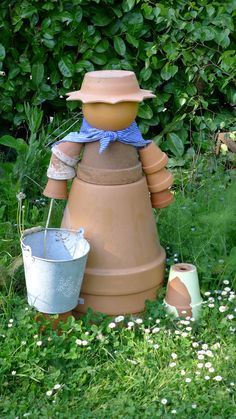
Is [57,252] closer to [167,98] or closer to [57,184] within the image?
[57,184]

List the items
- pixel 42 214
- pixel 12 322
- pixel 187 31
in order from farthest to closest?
1. pixel 187 31
2. pixel 42 214
3. pixel 12 322

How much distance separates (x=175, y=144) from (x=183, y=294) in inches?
73.9

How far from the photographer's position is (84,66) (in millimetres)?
4531

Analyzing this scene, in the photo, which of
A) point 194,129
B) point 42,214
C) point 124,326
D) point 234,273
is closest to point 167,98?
point 194,129

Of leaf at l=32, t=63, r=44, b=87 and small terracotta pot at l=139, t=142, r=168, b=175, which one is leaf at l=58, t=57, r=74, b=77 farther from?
small terracotta pot at l=139, t=142, r=168, b=175

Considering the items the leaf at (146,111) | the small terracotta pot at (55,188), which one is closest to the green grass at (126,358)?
the small terracotta pot at (55,188)

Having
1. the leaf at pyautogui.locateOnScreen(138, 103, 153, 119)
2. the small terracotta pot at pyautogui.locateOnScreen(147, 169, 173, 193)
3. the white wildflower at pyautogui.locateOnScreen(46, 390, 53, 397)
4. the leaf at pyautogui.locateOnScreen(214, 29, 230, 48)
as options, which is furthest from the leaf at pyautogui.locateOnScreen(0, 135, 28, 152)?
the white wildflower at pyautogui.locateOnScreen(46, 390, 53, 397)

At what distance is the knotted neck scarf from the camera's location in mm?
2863

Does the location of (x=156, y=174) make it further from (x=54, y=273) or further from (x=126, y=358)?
(x=126, y=358)

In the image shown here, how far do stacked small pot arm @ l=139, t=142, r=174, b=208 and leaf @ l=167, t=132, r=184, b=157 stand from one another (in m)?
1.51

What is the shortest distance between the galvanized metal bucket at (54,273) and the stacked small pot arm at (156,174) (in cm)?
42

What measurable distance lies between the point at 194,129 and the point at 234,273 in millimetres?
1843

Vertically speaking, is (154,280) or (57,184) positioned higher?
(57,184)

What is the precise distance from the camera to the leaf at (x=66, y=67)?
4.54 meters
